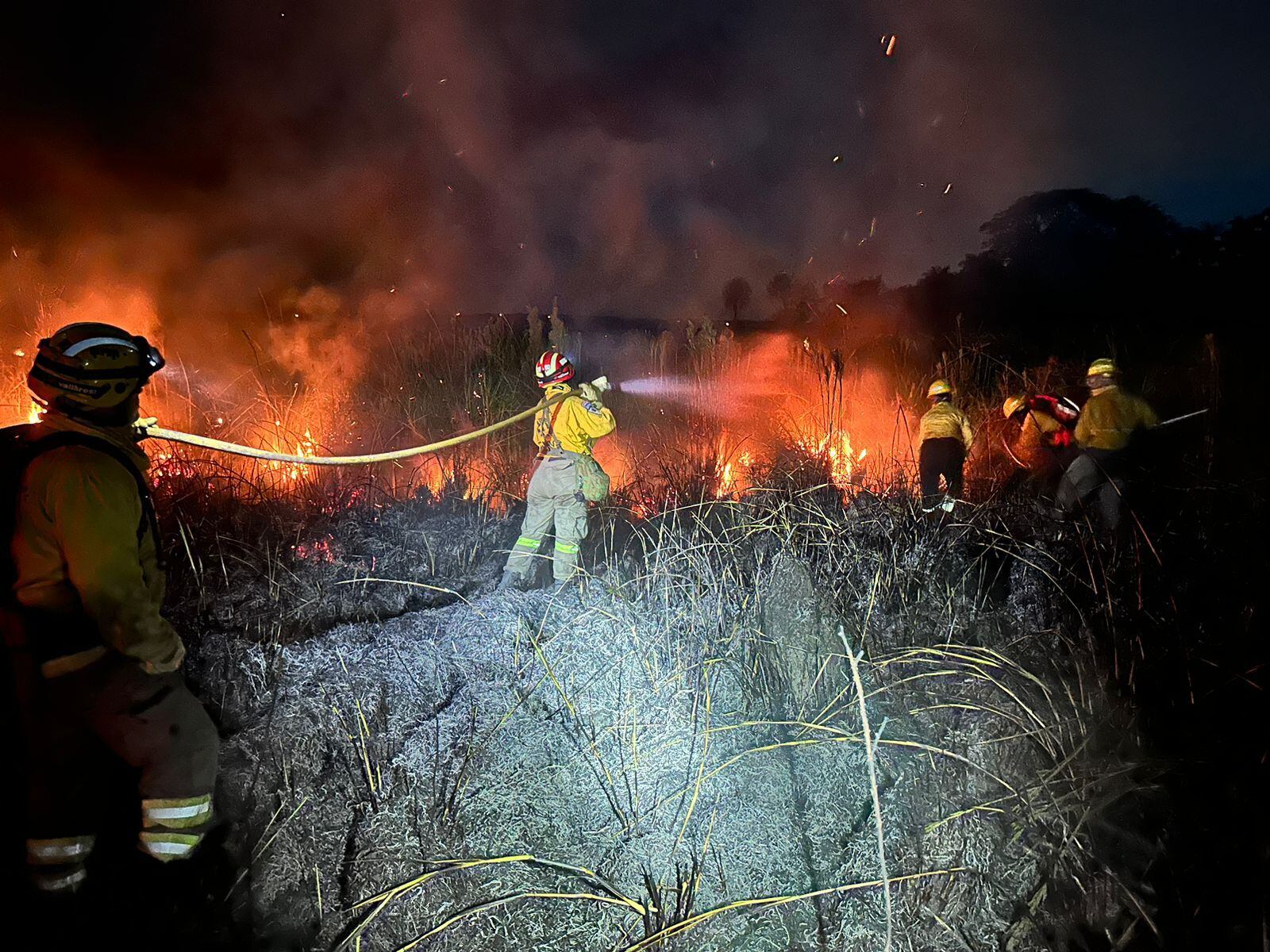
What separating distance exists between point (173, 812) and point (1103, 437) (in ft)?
23.5

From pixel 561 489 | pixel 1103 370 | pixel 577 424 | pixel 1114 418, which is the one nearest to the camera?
pixel 561 489

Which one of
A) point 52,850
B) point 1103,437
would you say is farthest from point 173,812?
point 1103,437

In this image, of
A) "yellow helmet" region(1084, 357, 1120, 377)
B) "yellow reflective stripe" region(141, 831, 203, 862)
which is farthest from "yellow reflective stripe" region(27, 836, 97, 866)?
"yellow helmet" region(1084, 357, 1120, 377)

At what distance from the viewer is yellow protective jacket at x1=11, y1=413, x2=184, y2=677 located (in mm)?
1882

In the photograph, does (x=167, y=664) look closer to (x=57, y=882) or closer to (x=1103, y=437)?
(x=57, y=882)

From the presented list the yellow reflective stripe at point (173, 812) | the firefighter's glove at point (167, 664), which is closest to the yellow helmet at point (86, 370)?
the firefighter's glove at point (167, 664)

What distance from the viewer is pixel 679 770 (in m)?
2.34

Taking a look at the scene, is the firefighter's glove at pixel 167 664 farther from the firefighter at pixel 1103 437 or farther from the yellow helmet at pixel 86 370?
the firefighter at pixel 1103 437

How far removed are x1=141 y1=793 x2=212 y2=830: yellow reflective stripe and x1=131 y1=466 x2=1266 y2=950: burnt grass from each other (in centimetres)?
19

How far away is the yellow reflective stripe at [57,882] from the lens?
202cm

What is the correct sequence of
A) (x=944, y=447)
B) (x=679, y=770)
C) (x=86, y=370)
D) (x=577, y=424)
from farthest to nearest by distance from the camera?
(x=944, y=447) → (x=577, y=424) → (x=679, y=770) → (x=86, y=370)

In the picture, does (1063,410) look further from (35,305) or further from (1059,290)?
(1059,290)

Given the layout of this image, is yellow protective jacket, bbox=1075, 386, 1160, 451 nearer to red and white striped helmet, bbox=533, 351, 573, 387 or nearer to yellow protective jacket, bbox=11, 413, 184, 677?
red and white striped helmet, bbox=533, 351, 573, 387

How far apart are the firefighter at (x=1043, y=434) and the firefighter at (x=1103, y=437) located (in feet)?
0.93
